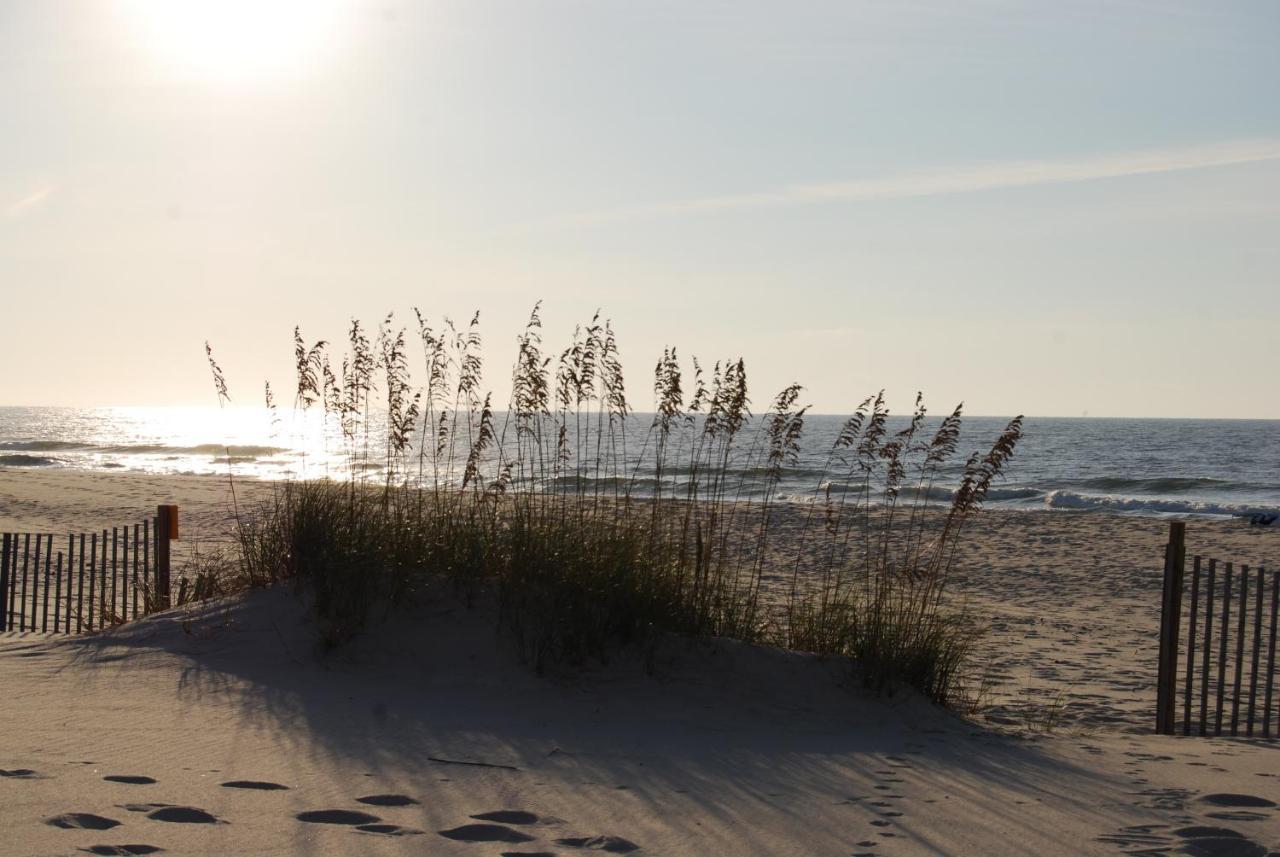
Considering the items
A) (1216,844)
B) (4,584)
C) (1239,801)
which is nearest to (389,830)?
(1216,844)

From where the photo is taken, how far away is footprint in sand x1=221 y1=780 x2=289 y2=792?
510 cm

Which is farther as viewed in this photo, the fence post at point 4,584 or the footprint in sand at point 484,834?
the fence post at point 4,584

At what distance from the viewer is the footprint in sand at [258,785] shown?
5102 mm

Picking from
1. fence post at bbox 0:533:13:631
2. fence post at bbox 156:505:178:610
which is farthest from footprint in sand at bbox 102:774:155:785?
fence post at bbox 0:533:13:631

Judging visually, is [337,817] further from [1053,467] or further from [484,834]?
[1053,467]

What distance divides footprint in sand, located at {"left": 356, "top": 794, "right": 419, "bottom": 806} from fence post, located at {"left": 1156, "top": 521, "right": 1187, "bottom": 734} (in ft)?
17.1

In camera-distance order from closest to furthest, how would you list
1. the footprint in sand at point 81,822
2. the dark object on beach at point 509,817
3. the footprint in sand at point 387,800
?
the footprint in sand at point 81,822 → the dark object on beach at point 509,817 → the footprint in sand at point 387,800

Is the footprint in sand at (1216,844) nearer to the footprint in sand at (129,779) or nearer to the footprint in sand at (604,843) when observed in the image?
the footprint in sand at (604,843)

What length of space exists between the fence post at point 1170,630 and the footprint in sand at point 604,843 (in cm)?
461

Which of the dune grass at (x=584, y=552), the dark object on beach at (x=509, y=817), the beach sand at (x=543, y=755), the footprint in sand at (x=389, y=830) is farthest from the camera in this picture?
the dune grass at (x=584, y=552)

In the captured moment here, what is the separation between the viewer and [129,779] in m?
5.13

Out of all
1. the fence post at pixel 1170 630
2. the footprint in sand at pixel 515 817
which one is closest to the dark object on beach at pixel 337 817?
the footprint in sand at pixel 515 817

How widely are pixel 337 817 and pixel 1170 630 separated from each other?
567cm

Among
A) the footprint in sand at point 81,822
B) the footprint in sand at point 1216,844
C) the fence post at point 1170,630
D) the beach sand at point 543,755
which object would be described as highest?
the fence post at point 1170,630
